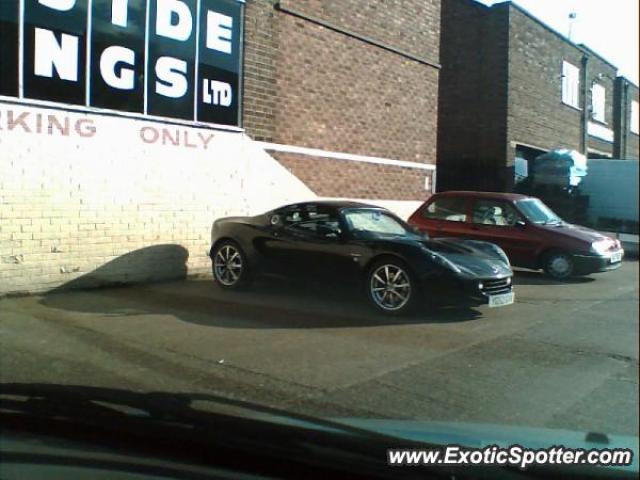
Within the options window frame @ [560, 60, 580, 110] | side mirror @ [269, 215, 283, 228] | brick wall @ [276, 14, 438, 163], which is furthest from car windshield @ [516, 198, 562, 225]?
brick wall @ [276, 14, 438, 163]

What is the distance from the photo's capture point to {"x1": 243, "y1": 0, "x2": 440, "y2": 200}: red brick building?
10.8 m

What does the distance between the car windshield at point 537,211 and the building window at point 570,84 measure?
1.01 metres

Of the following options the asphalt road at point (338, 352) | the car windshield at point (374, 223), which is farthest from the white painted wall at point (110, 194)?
the car windshield at point (374, 223)

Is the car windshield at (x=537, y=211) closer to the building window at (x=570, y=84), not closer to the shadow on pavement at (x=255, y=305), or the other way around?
the building window at (x=570, y=84)

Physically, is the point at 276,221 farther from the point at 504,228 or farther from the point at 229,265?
the point at 504,228

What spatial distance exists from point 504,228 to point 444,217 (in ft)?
2.47

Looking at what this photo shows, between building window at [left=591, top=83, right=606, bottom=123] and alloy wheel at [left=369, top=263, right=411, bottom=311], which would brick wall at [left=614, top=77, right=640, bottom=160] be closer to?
building window at [left=591, top=83, right=606, bottom=123]

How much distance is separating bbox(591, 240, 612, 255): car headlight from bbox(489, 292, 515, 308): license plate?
2.55 meters

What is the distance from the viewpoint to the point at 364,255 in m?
7.74

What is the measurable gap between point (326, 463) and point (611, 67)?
410 centimetres

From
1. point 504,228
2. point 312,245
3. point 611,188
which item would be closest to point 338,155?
point 312,245

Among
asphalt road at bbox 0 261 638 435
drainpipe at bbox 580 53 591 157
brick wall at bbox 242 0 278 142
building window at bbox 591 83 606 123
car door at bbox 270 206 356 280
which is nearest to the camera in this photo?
asphalt road at bbox 0 261 638 435

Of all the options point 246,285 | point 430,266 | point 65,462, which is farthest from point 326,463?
point 246,285

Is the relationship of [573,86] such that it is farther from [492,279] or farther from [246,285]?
[246,285]
